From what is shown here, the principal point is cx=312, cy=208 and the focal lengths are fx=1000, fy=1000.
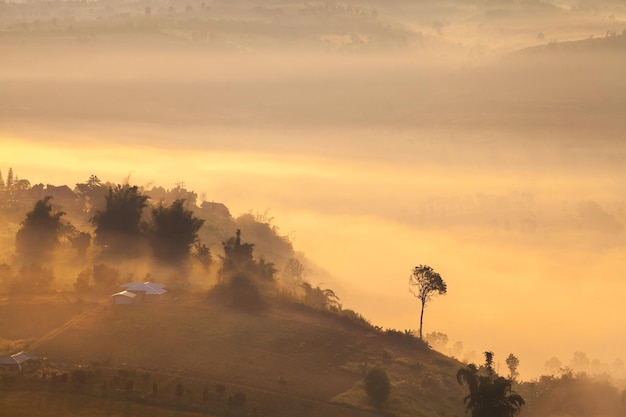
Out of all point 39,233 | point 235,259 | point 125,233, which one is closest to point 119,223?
point 125,233

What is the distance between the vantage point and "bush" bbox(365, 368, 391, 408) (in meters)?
89.2

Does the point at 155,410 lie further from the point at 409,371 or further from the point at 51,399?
the point at 409,371

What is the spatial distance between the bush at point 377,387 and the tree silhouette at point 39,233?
5444cm

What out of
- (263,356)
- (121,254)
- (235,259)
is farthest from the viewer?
(121,254)

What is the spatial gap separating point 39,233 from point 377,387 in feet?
195

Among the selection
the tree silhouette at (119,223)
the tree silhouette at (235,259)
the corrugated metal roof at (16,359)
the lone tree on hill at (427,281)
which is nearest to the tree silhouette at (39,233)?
the tree silhouette at (119,223)

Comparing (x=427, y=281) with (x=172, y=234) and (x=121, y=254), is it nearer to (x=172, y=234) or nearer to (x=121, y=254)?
(x=172, y=234)

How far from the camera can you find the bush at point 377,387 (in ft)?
293

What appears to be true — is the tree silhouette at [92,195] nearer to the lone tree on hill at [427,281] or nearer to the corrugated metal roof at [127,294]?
the corrugated metal roof at [127,294]

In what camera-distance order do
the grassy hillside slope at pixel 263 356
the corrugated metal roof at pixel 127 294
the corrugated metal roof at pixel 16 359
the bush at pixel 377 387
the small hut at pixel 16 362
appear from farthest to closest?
the corrugated metal roof at pixel 127 294 → the bush at pixel 377 387 → the grassy hillside slope at pixel 263 356 → the corrugated metal roof at pixel 16 359 → the small hut at pixel 16 362

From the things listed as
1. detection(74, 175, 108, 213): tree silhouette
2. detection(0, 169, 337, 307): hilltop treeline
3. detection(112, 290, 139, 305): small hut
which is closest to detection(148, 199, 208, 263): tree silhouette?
detection(0, 169, 337, 307): hilltop treeline

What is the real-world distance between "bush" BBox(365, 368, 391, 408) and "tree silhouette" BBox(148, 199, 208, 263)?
43.7 m

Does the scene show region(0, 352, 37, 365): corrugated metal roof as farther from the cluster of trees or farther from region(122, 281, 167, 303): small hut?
the cluster of trees

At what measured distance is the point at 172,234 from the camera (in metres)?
128
